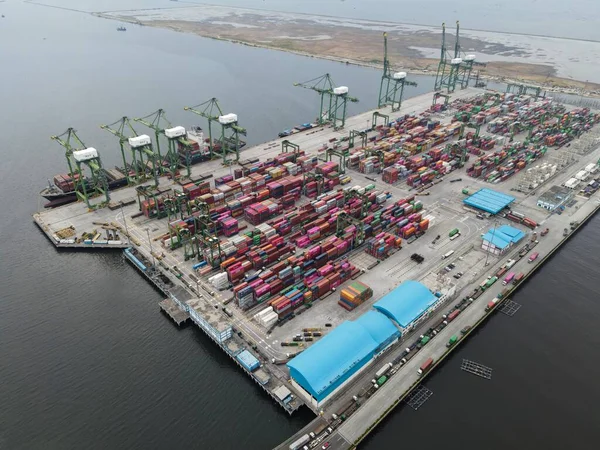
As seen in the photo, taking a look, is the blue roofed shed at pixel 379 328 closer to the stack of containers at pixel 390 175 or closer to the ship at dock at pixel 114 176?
the stack of containers at pixel 390 175

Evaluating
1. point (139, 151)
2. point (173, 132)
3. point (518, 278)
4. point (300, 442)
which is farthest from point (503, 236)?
point (139, 151)

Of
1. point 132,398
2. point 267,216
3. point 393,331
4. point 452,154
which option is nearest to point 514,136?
point 452,154

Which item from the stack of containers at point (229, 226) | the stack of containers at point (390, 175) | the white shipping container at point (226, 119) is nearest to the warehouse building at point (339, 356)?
the stack of containers at point (229, 226)

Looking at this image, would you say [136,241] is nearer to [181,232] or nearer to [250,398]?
[181,232]

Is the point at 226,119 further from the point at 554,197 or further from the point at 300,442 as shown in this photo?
the point at 300,442

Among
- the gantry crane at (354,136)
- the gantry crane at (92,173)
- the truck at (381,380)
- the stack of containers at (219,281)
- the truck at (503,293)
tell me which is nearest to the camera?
the truck at (381,380)

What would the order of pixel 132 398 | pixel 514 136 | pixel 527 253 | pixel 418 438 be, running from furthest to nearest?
1. pixel 514 136
2. pixel 527 253
3. pixel 132 398
4. pixel 418 438

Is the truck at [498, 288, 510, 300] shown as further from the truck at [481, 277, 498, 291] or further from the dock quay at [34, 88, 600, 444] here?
the truck at [481, 277, 498, 291]

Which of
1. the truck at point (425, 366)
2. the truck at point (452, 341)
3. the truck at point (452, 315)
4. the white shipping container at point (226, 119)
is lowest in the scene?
the truck at point (425, 366)
